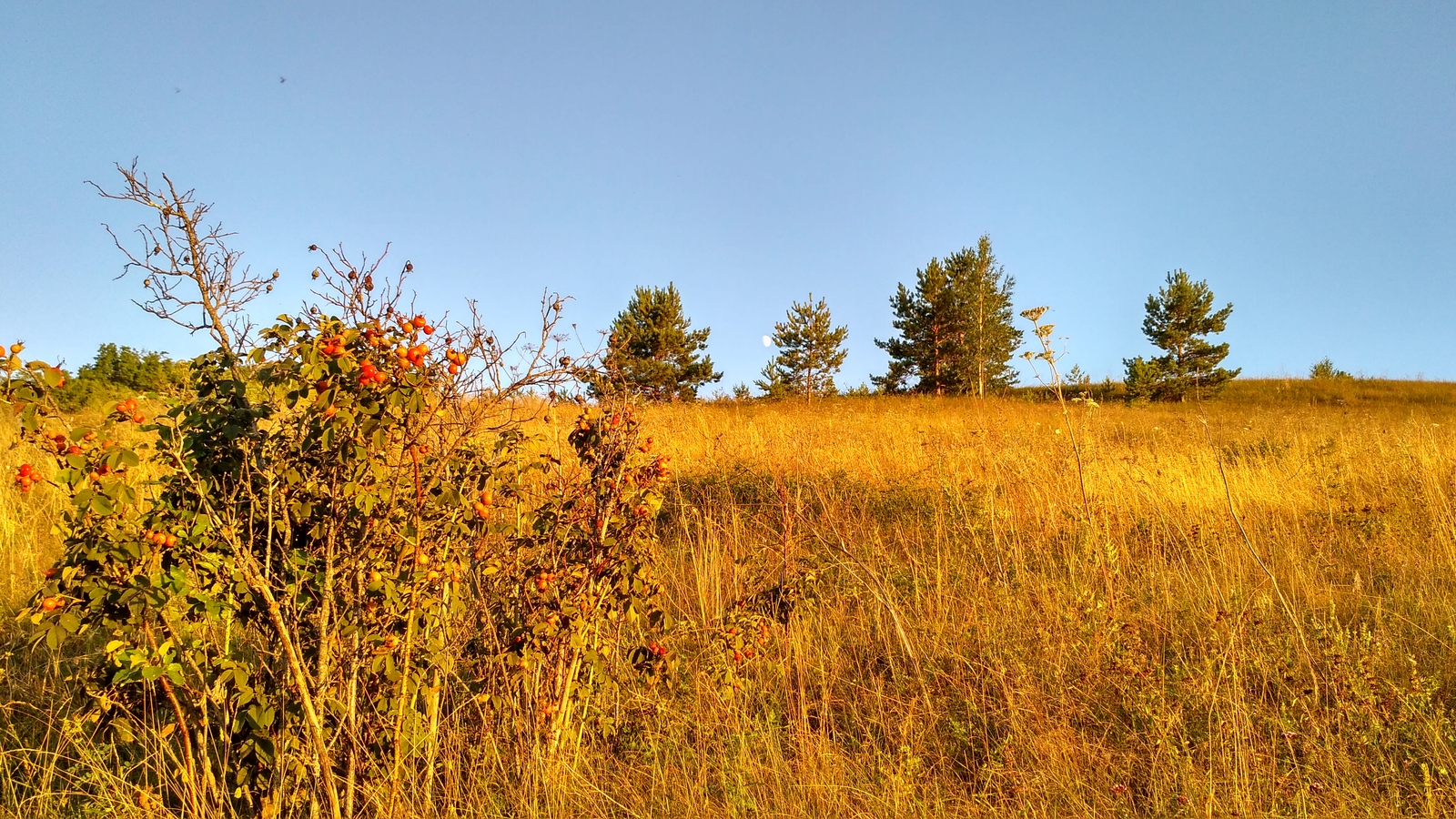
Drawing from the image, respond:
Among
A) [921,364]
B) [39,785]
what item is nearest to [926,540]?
[39,785]

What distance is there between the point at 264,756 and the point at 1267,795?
2825mm

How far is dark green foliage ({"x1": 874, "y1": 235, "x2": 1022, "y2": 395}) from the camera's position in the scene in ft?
84.4

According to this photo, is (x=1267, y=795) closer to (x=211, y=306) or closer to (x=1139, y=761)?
(x=1139, y=761)

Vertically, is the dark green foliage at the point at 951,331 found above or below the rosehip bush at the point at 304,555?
above

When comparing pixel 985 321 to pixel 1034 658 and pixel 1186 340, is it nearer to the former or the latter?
pixel 1186 340

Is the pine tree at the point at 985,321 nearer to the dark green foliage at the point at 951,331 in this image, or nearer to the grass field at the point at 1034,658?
the dark green foliage at the point at 951,331

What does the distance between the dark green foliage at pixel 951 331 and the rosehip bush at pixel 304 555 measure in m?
23.9

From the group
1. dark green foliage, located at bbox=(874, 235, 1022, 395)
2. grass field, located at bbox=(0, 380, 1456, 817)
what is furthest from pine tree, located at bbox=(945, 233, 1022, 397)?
grass field, located at bbox=(0, 380, 1456, 817)

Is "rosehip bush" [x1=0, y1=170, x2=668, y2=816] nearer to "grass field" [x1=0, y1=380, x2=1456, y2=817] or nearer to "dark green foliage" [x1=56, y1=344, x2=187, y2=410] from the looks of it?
"grass field" [x1=0, y1=380, x2=1456, y2=817]

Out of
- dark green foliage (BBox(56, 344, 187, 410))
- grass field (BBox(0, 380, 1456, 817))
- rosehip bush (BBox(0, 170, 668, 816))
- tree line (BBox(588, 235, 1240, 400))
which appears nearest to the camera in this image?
rosehip bush (BBox(0, 170, 668, 816))

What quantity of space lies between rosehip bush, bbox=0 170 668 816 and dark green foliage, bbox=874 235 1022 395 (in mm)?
23874

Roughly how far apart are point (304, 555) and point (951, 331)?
26.8 m

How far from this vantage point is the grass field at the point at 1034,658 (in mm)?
2162

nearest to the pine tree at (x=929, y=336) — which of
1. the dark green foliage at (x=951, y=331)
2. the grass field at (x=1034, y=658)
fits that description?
the dark green foliage at (x=951, y=331)
